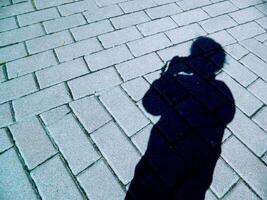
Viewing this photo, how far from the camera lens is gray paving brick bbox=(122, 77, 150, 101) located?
8.83 feet

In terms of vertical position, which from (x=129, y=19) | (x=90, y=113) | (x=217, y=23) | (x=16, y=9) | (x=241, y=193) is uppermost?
(x=16, y=9)

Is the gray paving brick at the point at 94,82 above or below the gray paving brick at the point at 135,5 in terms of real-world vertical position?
below

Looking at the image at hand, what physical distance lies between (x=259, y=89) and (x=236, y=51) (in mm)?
662

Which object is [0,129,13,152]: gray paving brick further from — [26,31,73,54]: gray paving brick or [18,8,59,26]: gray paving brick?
[18,8,59,26]: gray paving brick

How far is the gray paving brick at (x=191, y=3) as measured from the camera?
386 cm

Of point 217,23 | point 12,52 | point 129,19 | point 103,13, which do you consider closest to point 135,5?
point 129,19

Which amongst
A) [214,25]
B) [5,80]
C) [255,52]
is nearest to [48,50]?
[5,80]

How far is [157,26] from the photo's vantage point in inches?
137

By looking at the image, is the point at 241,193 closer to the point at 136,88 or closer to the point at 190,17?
the point at 136,88

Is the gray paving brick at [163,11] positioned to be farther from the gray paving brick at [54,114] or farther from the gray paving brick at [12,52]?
the gray paving brick at [54,114]

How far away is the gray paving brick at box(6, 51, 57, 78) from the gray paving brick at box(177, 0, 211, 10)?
219 centimetres

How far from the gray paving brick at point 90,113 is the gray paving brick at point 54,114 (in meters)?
0.08

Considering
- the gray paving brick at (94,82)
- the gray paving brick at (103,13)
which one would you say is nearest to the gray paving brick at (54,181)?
the gray paving brick at (94,82)

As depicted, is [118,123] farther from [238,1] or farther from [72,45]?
[238,1]
